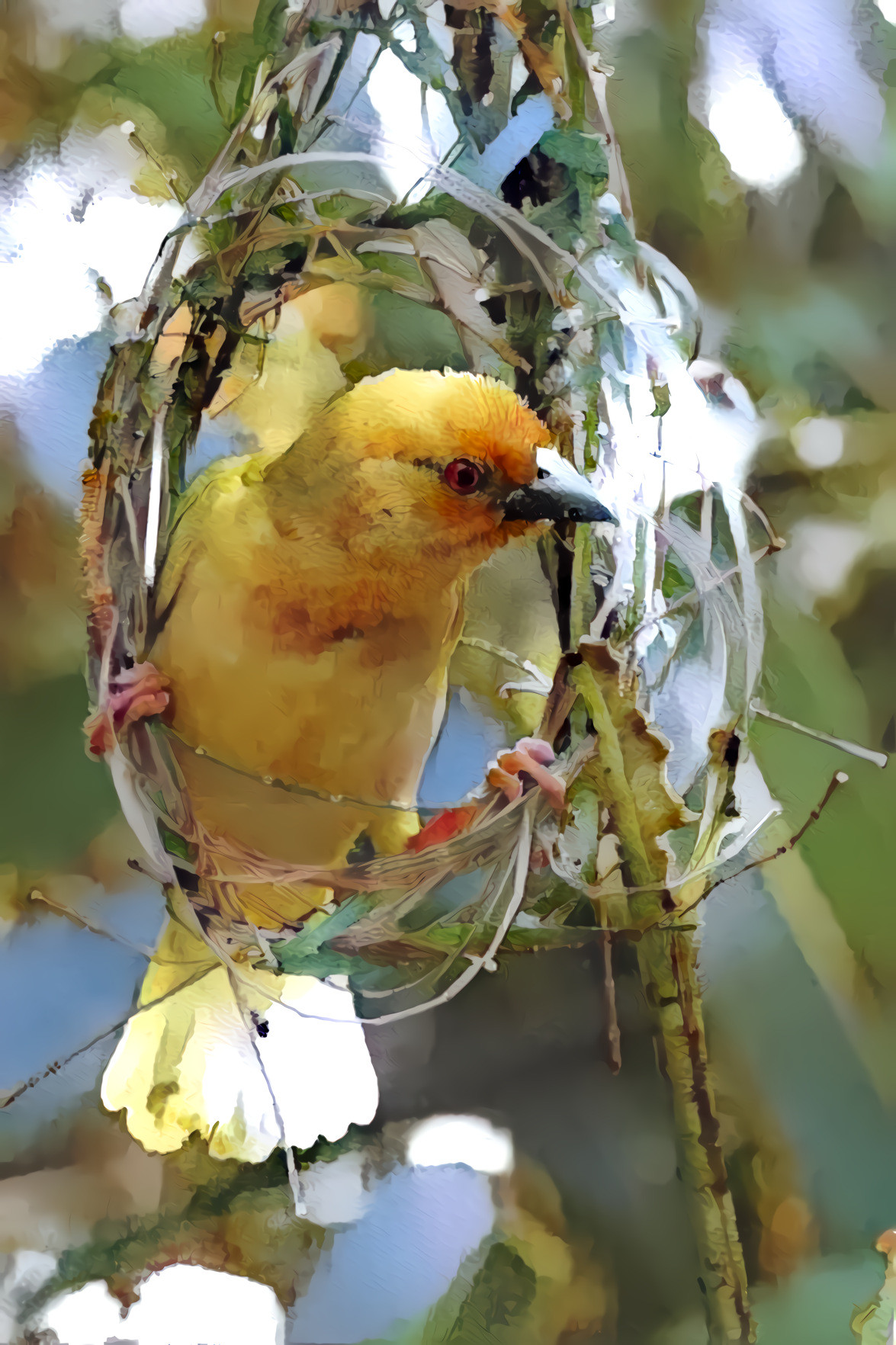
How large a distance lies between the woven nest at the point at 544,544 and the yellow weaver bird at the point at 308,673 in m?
0.02

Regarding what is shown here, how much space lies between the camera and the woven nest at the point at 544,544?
69 centimetres

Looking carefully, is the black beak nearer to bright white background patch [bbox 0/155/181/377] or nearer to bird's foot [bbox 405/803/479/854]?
bird's foot [bbox 405/803/479/854]

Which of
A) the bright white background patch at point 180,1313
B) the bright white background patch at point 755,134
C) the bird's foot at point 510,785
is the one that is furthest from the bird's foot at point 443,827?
the bright white background patch at point 755,134

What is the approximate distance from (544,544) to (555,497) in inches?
2.4

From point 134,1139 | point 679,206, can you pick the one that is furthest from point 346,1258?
point 679,206

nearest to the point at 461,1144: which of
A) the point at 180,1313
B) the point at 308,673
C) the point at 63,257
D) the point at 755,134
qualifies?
the point at 180,1313

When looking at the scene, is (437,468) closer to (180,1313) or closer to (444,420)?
(444,420)

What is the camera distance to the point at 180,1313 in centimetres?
76

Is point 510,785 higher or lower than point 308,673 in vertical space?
lower

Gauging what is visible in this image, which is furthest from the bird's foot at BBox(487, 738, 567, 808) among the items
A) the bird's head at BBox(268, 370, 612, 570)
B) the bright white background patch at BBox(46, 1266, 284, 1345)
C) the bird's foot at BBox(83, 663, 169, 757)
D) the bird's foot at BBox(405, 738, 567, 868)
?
the bright white background patch at BBox(46, 1266, 284, 1345)

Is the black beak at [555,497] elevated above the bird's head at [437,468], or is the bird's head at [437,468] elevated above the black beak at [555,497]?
the bird's head at [437,468]

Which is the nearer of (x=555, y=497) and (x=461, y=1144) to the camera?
(x=555, y=497)

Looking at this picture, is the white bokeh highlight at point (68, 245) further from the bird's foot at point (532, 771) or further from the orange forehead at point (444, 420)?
Answer: the bird's foot at point (532, 771)

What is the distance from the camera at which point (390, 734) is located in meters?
0.78
